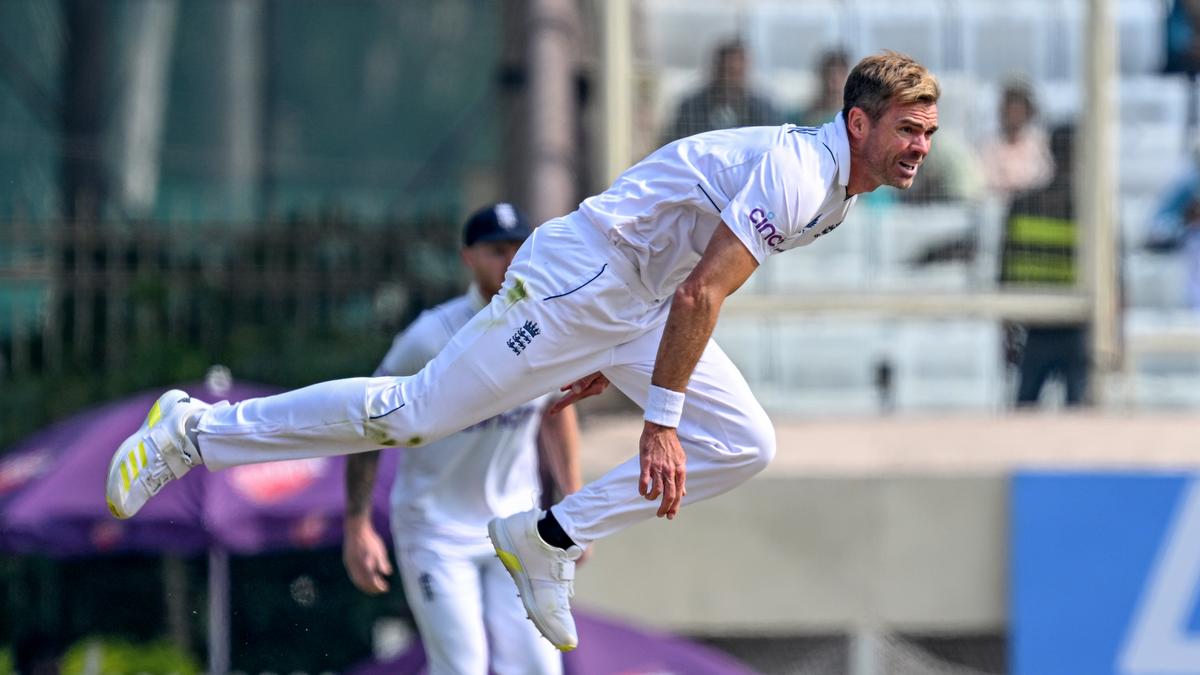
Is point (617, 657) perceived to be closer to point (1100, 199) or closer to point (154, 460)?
point (154, 460)

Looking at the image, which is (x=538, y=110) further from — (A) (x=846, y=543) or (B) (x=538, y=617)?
(B) (x=538, y=617)

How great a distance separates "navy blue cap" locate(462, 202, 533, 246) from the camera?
7016 mm

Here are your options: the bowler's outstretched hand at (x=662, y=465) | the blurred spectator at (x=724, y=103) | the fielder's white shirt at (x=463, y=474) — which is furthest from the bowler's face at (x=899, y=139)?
the blurred spectator at (x=724, y=103)

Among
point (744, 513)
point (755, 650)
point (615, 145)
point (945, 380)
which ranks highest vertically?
point (615, 145)

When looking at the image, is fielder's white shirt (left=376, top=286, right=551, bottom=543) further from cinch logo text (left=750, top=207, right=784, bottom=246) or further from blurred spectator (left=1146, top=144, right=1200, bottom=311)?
blurred spectator (left=1146, top=144, right=1200, bottom=311)

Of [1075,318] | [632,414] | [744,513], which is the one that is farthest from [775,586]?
[1075,318]

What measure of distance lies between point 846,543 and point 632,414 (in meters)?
1.69

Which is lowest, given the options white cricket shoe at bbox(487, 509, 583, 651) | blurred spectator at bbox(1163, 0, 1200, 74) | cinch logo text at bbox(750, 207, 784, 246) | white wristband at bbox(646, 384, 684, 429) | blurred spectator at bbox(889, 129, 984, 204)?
white cricket shoe at bbox(487, 509, 583, 651)

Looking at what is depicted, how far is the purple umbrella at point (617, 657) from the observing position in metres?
8.19

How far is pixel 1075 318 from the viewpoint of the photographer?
460 inches

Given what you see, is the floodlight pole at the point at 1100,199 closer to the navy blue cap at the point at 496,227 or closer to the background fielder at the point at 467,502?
the background fielder at the point at 467,502

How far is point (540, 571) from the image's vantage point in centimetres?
630

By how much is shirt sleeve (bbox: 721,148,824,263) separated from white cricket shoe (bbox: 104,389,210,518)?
6.40 ft

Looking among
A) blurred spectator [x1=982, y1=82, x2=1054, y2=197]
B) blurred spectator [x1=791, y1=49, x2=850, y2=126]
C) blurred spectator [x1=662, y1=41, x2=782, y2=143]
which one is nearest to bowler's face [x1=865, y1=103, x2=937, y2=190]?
blurred spectator [x1=791, y1=49, x2=850, y2=126]
